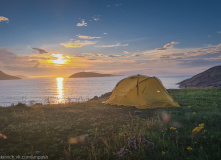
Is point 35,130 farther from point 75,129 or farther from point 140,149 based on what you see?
point 140,149

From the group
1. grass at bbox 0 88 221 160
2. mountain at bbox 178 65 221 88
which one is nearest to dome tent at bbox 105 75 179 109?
grass at bbox 0 88 221 160

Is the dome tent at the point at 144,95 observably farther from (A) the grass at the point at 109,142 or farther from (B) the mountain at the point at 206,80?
(B) the mountain at the point at 206,80

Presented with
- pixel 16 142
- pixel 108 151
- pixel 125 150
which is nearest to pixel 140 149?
pixel 125 150

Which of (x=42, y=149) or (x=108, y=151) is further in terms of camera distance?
(x=42, y=149)

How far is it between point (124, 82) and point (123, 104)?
2479 mm

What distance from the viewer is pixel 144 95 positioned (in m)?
14.5

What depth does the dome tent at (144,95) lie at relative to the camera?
14258 mm

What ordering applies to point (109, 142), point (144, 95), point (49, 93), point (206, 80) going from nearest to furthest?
point (109, 142) < point (144, 95) < point (49, 93) < point (206, 80)

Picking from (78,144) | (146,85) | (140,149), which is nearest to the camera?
(140,149)

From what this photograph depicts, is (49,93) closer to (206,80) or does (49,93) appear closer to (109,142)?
(109,142)

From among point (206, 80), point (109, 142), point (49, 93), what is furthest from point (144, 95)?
point (206, 80)

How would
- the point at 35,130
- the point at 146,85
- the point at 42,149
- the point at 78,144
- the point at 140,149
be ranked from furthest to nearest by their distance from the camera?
1. the point at 146,85
2. the point at 35,130
3. the point at 78,144
4. the point at 42,149
5. the point at 140,149

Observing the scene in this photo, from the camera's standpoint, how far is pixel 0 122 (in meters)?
9.91

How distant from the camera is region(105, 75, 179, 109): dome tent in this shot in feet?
46.8
